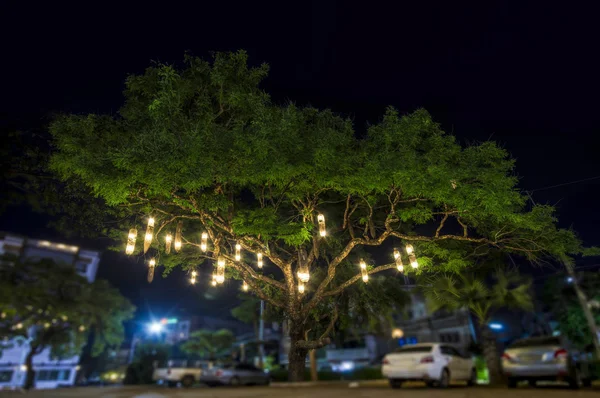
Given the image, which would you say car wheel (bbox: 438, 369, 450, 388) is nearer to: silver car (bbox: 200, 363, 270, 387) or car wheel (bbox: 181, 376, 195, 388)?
silver car (bbox: 200, 363, 270, 387)

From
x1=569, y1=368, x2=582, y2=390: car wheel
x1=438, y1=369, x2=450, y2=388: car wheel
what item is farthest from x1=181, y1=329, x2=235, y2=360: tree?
x1=569, y1=368, x2=582, y2=390: car wheel

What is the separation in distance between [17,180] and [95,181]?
446cm

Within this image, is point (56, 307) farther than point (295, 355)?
Yes

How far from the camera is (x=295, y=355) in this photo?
11.4 metres

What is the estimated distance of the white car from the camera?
10.4 m

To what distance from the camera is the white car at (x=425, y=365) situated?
1038 centimetres

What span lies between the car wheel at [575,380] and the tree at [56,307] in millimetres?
30519

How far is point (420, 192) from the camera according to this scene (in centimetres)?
901

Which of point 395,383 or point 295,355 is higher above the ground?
point 295,355

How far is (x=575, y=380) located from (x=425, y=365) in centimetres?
444

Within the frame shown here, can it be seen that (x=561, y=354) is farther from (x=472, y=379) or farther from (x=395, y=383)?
(x=395, y=383)

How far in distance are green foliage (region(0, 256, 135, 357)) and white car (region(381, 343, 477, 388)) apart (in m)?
25.9

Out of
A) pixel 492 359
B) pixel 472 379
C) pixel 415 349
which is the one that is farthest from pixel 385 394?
pixel 492 359

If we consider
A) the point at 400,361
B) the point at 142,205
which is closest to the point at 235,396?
the point at 400,361
